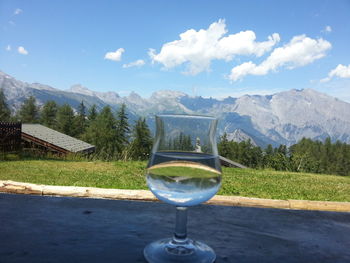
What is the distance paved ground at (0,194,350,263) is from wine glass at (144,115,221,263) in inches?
3.4

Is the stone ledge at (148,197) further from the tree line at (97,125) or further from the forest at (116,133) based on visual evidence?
the tree line at (97,125)

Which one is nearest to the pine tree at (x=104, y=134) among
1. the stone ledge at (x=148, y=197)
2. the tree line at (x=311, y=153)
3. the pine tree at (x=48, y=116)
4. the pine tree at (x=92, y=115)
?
the pine tree at (x=92, y=115)

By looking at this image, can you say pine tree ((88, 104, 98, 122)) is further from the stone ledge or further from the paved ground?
the paved ground

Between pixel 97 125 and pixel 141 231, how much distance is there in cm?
7589

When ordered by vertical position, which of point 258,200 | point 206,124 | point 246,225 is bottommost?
point 258,200

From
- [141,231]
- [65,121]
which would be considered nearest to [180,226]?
[141,231]

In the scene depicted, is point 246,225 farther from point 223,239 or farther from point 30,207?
point 30,207

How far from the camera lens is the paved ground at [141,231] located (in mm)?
997

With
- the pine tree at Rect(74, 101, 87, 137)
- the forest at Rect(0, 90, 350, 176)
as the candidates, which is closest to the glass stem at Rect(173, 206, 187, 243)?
the forest at Rect(0, 90, 350, 176)

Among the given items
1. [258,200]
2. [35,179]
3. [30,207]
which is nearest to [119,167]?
[35,179]

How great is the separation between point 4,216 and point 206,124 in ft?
3.10

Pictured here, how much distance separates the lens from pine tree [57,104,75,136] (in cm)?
7869

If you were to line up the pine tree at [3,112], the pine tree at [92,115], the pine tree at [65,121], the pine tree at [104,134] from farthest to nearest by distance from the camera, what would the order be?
the pine tree at [92,115] → the pine tree at [65,121] → the pine tree at [3,112] → the pine tree at [104,134]

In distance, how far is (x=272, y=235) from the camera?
1300 mm
